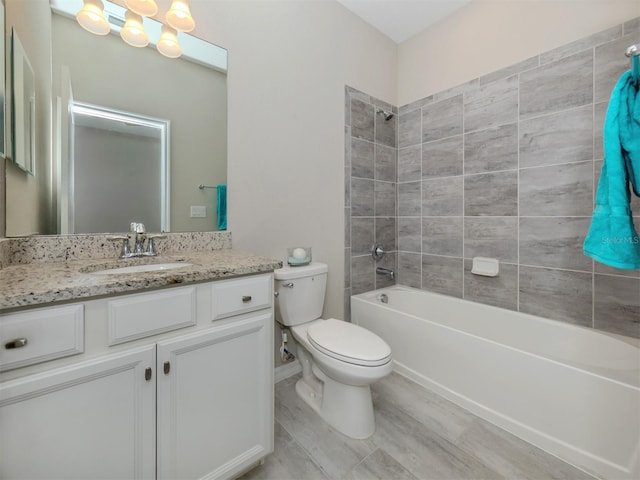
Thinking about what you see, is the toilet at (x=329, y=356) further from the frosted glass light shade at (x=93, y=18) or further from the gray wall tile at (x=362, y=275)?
the frosted glass light shade at (x=93, y=18)

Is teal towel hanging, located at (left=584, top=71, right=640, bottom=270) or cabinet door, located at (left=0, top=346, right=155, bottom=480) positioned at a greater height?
teal towel hanging, located at (left=584, top=71, right=640, bottom=270)

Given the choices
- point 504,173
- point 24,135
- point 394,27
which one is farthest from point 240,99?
point 504,173

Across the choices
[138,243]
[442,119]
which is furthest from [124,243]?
[442,119]

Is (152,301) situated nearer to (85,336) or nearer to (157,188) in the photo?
(85,336)

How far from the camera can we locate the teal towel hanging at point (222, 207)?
159 cm

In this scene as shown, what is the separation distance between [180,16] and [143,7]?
0.50ft

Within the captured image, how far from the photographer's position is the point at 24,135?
43.4 inches

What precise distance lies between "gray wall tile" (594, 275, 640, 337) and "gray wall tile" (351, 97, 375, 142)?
1.74 metres

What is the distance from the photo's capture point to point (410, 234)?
2.49m

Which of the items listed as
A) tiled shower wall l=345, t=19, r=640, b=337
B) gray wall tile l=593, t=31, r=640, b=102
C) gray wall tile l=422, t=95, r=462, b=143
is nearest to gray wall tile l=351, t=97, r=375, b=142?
tiled shower wall l=345, t=19, r=640, b=337

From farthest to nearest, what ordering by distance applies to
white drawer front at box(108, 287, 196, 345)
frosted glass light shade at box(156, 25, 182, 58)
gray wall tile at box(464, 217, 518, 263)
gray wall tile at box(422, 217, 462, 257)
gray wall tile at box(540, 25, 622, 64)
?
1. gray wall tile at box(422, 217, 462, 257)
2. gray wall tile at box(464, 217, 518, 263)
3. gray wall tile at box(540, 25, 622, 64)
4. frosted glass light shade at box(156, 25, 182, 58)
5. white drawer front at box(108, 287, 196, 345)

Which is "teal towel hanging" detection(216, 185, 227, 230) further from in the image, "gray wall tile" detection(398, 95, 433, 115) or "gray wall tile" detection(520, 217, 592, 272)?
"gray wall tile" detection(520, 217, 592, 272)

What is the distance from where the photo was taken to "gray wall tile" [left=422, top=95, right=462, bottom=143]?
216cm

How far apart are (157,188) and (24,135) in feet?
1.59
